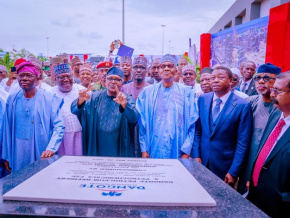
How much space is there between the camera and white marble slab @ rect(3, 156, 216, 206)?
126 centimetres

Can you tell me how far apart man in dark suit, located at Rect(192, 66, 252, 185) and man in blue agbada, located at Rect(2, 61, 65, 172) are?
1.68 metres

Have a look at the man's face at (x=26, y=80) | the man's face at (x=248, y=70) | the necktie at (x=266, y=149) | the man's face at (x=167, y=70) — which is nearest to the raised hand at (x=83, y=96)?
the man's face at (x=26, y=80)

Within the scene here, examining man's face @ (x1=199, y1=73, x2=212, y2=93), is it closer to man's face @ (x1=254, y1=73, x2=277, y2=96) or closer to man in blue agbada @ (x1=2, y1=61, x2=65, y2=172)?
man's face @ (x1=254, y1=73, x2=277, y2=96)

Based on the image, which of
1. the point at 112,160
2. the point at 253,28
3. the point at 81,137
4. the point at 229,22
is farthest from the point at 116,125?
the point at 229,22

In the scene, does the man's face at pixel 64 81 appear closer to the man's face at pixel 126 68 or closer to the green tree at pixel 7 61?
the man's face at pixel 126 68

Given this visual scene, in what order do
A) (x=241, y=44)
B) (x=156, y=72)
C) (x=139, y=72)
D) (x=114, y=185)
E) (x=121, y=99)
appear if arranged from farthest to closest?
(x=241, y=44)
(x=156, y=72)
(x=139, y=72)
(x=121, y=99)
(x=114, y=185)

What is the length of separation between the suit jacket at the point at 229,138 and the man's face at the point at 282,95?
58cm

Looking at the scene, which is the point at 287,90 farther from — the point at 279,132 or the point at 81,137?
the point at 81,137

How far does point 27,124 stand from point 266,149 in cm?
252

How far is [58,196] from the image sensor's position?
1274 mm

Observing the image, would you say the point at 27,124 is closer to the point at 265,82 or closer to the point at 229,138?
the point at 229,138

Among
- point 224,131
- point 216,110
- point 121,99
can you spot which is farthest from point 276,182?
point 121,99

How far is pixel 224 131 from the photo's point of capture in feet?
9.13

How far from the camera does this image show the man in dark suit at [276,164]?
200 cm
